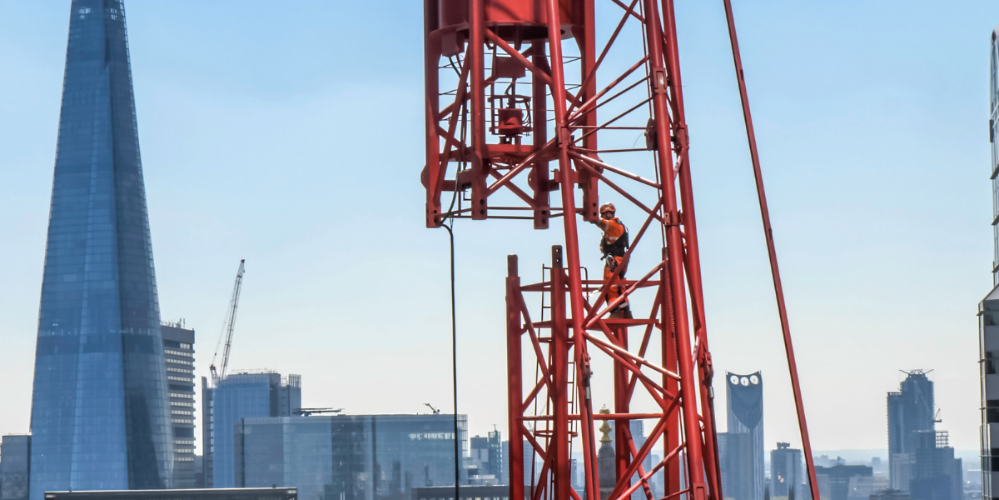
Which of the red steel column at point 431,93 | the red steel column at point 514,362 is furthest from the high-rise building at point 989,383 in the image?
the red steel column at point 431,93

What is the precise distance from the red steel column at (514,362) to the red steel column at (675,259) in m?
4.50

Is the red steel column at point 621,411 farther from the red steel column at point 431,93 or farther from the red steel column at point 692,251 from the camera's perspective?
the red steel column at point 431,93

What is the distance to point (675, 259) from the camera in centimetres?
2712

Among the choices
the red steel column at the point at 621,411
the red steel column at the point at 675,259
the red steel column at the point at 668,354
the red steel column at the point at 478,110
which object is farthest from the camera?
the red steel column at the point at 621,411

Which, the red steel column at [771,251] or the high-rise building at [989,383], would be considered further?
the high-rise building at [989,383]

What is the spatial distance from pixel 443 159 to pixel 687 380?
8.36m

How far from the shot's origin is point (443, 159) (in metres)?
31.1

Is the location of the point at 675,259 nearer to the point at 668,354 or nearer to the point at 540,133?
the point at 668,354

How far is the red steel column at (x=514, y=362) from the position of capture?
30.6 metres

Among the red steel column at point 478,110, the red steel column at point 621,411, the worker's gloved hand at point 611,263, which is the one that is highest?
the red steel column at point 478,110

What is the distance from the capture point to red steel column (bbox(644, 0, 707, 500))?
2647 cm

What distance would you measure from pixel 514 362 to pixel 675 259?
5.83 meters

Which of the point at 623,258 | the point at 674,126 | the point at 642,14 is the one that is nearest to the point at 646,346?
the point at 623,258

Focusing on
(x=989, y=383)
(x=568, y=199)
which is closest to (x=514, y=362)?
(x=568, y=199)
